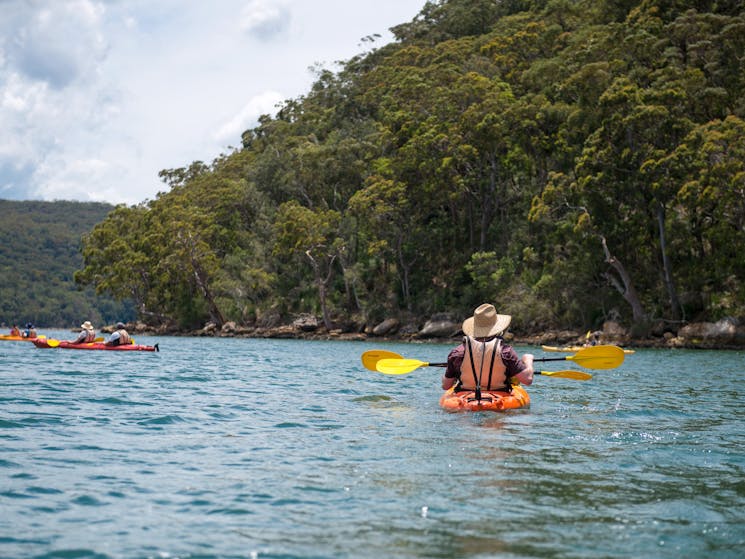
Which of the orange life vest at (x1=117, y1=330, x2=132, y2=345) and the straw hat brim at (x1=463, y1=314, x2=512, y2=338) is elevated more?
the straw hat brim at (x1=463, y1=314, x2=512, y2=338)

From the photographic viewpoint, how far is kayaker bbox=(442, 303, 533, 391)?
961 cm

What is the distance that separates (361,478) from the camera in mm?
6020

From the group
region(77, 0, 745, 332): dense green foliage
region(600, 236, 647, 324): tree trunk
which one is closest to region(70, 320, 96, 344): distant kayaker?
region(77, 0, 745, 332): dense green foliage

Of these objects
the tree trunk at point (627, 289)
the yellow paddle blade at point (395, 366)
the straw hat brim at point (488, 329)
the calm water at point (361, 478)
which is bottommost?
the calm water at point (361, 478)

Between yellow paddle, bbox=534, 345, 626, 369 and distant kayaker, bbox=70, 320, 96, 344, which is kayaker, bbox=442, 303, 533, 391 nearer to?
yellow paddle, bbox=534, 345, 626, 369

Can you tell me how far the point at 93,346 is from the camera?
2311 centimetres

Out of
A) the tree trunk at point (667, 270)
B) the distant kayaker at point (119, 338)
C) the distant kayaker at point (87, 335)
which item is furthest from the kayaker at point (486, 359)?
the tree trunk at point (667, 270)

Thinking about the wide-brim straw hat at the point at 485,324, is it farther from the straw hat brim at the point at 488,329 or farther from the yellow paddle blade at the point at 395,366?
the yellow paddle blade at the point at 395,366

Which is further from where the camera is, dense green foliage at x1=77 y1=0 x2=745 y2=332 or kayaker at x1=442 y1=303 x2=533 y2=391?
dense green foliage at x1=77 y1=0 x2=745 y2=332

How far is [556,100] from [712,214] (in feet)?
38.0

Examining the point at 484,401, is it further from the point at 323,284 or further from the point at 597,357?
the point at 323,284

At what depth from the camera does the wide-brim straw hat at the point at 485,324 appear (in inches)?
375

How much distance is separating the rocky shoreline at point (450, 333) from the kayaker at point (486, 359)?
21.9 m

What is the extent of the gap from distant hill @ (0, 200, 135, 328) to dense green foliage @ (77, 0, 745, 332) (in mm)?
53897
